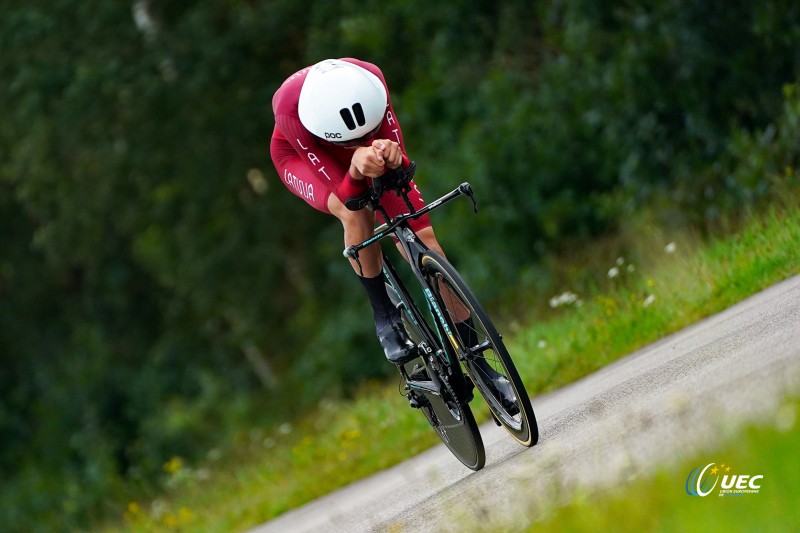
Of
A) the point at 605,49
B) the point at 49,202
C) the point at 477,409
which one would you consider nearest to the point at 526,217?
the point at 605,49

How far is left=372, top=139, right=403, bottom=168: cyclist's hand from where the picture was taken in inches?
239

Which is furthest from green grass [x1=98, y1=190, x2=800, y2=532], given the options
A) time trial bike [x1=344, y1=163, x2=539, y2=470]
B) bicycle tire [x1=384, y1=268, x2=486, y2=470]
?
time trial bike [x1=344, y1=163, x2=539, y2=470]

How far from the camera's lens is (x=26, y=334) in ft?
118

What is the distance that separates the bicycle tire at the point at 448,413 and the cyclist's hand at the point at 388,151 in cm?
89

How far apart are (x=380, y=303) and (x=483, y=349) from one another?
3.09ft

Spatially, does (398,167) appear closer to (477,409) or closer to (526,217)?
(477,409)

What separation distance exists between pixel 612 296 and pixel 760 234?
1.66m

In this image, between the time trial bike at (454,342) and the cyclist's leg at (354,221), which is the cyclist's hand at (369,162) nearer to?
the time trial bike at (454,342)

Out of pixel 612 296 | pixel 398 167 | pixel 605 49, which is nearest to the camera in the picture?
pixel 398 167

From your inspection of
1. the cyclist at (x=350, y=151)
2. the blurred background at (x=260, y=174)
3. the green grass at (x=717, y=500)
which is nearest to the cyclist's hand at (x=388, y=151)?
the cyclist at (x=350, y=151)

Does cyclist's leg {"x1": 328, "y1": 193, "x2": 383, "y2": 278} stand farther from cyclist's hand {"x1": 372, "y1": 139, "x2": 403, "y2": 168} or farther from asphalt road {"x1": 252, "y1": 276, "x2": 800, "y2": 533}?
asphalt road {"x1": 252, "y1": 276, "x2": 800, "y2": 533}

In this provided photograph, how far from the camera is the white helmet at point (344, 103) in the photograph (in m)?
6.23

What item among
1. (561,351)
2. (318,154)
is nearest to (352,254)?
(318,154)

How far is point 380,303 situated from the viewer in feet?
23.1
